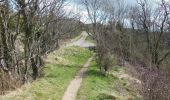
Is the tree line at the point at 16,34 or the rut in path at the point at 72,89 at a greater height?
the tree line at the point at 16,34

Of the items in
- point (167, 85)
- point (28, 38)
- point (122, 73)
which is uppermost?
point (28, 38)

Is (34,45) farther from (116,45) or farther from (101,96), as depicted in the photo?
(116,45)

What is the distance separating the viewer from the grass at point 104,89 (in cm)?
1959

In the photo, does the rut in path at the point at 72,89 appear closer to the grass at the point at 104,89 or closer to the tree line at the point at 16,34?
the grass at the point at 104,89

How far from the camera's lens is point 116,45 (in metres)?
44.9

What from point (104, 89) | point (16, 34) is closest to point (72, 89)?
point (104, 89)

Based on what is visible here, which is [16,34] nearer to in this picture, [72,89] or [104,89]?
[72,89]

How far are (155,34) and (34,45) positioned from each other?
28.0 metres

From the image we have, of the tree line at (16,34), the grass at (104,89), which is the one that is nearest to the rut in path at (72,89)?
the grass at (104,89)

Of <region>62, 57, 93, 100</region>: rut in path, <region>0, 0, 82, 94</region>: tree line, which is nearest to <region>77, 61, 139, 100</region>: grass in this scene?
<region>62, 57, 93, 100</region>: rut in path

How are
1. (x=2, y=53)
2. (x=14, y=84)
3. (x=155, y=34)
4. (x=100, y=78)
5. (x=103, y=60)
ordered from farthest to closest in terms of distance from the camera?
(x=155, y=34) < (x=103, y=60) < (x=100, y=78) < (x=2, y=53) < (x=14, y=84)

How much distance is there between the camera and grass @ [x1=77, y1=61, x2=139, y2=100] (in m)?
19.6

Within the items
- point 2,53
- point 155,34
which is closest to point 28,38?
point 2,53

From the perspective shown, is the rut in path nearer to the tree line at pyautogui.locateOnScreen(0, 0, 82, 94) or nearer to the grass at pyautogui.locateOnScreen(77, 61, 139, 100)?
the grass at pyautogui.locateOnScreen(77, 61, 139, 100)
